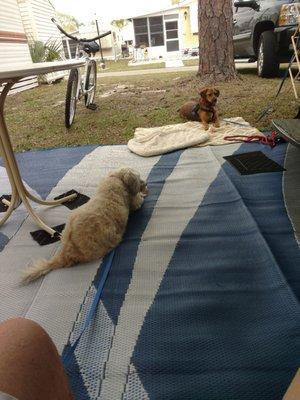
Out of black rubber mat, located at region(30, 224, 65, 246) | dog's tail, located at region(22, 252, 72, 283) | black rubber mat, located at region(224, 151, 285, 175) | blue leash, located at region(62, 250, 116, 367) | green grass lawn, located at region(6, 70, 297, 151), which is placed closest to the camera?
blue leash, located at region(62, 250, 116, 367)

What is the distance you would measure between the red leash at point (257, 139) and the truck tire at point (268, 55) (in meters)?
3.45

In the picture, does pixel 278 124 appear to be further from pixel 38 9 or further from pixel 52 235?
pixel 38 9

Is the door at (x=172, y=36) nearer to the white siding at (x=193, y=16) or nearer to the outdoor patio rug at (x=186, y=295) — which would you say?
the white siding at (x=193, y=16)

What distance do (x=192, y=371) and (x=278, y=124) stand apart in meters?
2.45

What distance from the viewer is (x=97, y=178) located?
3180 mm

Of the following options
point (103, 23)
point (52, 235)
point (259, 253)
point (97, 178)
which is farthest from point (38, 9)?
point (103, 23)

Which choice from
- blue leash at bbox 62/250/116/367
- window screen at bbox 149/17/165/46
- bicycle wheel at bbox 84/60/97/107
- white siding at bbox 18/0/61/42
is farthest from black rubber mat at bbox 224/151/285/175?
window screen at bbox 149/17/165/46

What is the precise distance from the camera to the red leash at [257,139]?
349 centimetres

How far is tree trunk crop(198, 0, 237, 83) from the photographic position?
6.36 meters

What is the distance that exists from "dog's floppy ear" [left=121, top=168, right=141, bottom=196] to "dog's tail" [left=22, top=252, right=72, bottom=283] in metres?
0.72

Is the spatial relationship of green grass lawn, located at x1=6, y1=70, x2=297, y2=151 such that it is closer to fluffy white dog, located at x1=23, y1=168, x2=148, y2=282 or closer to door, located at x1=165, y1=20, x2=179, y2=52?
fluffy white dog, located at x1=23, y1=168, x2=148, y2=282

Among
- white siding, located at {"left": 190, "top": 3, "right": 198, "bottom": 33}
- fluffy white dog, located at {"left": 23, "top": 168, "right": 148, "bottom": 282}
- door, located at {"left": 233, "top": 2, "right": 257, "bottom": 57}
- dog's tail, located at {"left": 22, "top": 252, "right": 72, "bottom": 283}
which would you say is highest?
white siding, located at {"left": 190, "top": 3, "right": 198, "bottom": 33}

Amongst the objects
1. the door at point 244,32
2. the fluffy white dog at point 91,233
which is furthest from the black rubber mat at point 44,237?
the door at point 244,32

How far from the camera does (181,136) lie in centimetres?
402
